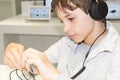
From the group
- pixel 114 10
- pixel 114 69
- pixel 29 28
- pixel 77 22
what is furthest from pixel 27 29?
pixel 114 69

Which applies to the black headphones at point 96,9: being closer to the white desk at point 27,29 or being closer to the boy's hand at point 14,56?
the boy's hand at point 14,56

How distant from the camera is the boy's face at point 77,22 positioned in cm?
84

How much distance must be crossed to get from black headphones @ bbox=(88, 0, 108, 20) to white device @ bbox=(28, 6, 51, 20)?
0.99 m

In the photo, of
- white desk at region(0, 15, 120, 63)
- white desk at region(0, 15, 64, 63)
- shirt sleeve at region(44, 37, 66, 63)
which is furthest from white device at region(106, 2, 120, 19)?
shirt sleeve at region(44, 37, 66, 63)

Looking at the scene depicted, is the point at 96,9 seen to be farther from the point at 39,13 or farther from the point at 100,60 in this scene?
the point at 39,13

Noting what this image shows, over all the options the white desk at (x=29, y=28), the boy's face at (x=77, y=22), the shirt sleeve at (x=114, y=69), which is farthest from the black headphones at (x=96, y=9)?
the white desk at (x=29, y=28)

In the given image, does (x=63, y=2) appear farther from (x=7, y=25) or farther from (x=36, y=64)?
(x=7, y=25)

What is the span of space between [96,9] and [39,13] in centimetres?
104

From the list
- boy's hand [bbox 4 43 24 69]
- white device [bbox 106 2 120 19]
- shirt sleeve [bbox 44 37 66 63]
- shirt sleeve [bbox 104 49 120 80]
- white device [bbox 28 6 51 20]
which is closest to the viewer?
shirt sleeve [bbox 104 49 120 80]

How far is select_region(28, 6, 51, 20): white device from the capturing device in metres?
1.79

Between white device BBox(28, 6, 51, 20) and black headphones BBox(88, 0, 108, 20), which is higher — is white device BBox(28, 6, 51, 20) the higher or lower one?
the lower one

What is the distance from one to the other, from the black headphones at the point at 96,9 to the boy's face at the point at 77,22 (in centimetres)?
3

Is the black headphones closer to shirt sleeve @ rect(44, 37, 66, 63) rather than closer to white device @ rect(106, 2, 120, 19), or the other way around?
shirt sleeve @ rect(44, 37, 66, 63)

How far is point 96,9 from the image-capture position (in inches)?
32.0
